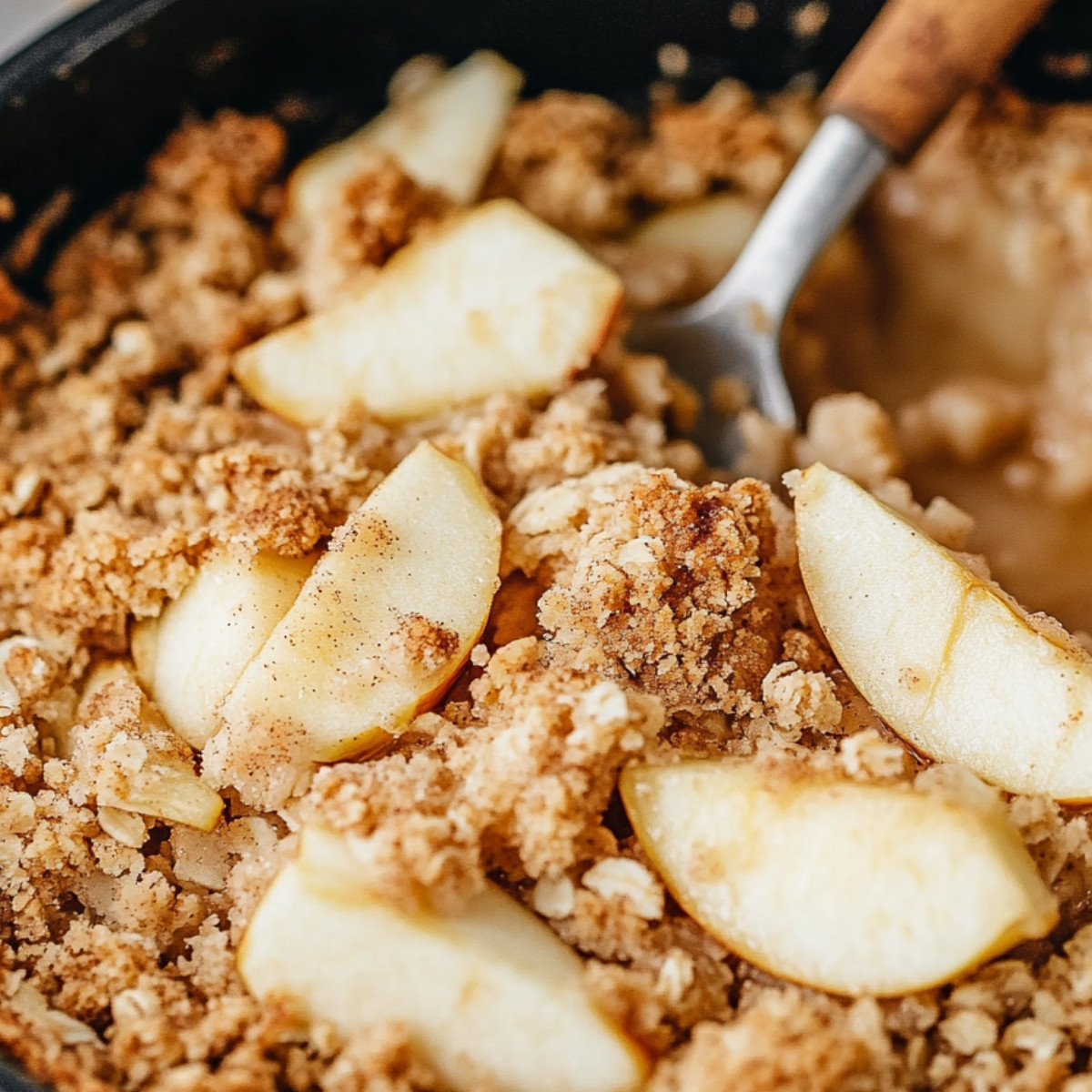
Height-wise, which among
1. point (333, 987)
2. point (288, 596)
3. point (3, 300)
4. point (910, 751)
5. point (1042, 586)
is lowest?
point (1042, 586)

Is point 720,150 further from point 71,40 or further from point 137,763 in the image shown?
point 137,763

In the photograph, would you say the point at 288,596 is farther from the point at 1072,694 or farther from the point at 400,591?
the point at 1072,694

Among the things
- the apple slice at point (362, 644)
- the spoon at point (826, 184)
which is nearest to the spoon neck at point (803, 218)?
the spoon at point (826, 184)

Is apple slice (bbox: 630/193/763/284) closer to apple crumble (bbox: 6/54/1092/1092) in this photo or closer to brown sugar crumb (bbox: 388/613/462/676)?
apple crumble (bbox: 6/54/1092/1092)

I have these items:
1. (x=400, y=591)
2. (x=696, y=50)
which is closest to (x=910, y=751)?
(x=400, y=591)

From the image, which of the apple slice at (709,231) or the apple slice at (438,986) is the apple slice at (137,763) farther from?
the apple slice at (709,231)

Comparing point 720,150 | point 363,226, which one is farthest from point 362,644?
point 720,150

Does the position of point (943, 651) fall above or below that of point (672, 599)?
below
